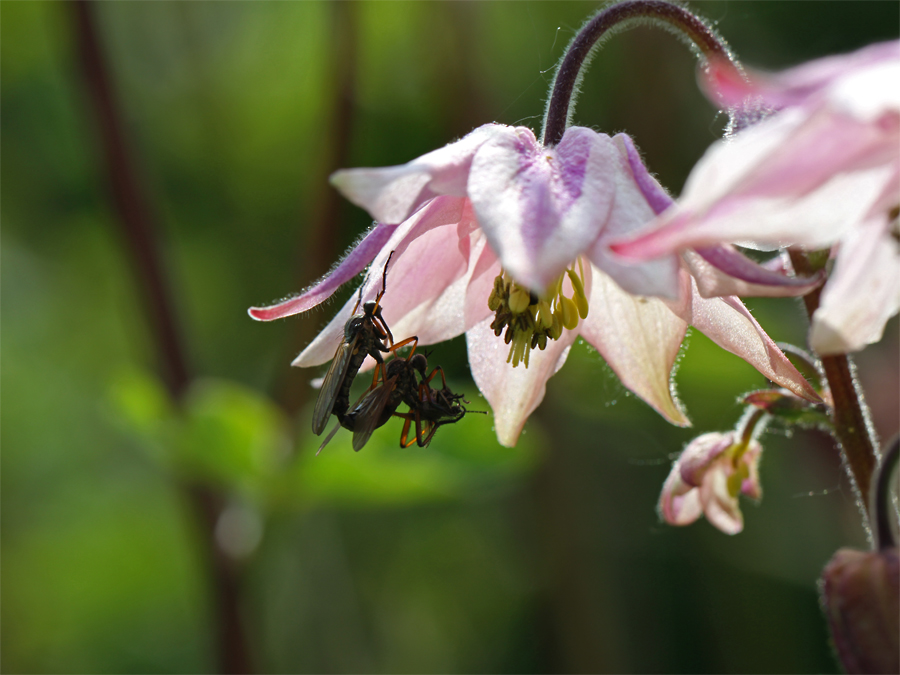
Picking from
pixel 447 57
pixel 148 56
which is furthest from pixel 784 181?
pixel 148 56

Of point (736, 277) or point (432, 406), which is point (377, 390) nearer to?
point (432, 406)

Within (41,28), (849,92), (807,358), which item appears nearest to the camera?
(849,92)

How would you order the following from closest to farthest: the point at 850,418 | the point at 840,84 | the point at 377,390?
the point at 840,84 → the point at 850,418 → the point at 377,390

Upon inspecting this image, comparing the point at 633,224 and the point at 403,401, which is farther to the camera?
the point at 403,401

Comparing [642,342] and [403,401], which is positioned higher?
[642,342]

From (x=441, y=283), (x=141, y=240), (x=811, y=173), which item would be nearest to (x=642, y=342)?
(x=441, y=283)

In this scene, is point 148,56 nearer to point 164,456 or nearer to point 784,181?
point 164,456
